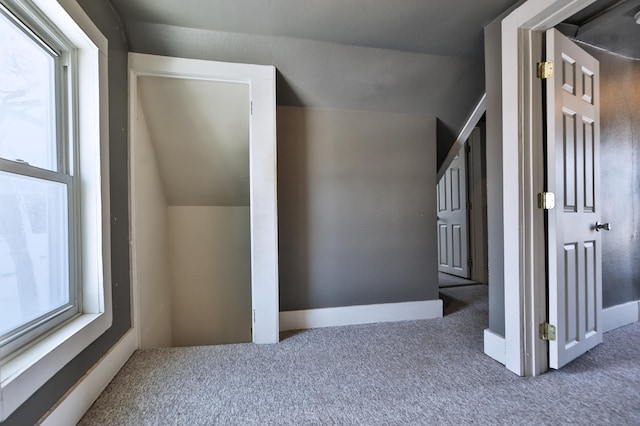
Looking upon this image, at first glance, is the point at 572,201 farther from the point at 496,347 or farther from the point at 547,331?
the point at 496,347

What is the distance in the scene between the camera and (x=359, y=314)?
231 cm

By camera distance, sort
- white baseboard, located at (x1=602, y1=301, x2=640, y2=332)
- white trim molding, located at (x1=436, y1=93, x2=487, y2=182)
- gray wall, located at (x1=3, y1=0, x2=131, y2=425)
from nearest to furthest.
Result: gray wall, located at (x1=3, y1=0, x2=131, y2=425)
white baseboard, located at (x1=602, y1=301, x2=640, y2=332)
white trim molding, located at (x1=436, y1=93, x2=487, y2=182)

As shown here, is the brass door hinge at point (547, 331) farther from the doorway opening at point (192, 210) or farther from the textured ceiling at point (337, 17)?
the doorway opening at point (192, 210)

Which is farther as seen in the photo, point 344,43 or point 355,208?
point 355,208

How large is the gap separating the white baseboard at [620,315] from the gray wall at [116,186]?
3.21 meters

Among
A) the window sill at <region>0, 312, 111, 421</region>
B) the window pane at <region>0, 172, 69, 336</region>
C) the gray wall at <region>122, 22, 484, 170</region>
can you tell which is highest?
the gray wall at <region>122, 22, 484, 170</region>

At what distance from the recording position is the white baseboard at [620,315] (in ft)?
7.07

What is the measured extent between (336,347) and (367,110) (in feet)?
5.75

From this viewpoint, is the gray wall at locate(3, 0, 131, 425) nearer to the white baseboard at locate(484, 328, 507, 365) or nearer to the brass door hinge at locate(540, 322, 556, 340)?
the white baseboard at locate(484, 328, 507, 365)

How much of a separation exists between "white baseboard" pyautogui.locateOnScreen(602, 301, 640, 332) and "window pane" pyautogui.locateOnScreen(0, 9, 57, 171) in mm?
3489

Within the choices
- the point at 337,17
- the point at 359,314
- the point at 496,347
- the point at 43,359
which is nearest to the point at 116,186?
the point at 43,359

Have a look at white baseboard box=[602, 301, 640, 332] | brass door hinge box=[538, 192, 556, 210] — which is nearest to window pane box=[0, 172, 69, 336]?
brass door hinge box=[538, 192, 556, 210]

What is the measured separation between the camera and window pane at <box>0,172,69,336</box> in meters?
1.05

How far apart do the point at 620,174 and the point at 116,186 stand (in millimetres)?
3488
